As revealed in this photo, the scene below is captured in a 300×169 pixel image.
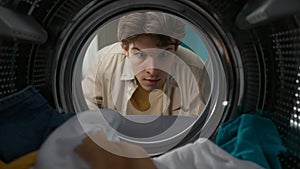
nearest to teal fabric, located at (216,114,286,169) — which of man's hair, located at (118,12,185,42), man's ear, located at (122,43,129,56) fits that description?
man's hair, located at (118,12,185,42)

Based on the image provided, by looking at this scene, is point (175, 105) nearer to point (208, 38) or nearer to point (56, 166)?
point (208, 38)

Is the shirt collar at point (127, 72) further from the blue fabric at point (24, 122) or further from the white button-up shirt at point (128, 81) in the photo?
the blue fabric at point (24, 122)

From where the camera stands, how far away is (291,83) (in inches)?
33.6

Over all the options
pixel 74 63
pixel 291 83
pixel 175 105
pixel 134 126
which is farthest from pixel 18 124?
pixel 175 105

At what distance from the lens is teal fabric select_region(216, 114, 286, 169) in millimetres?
854

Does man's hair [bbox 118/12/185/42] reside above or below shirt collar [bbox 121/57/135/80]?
above

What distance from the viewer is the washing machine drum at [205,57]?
33.0 inches

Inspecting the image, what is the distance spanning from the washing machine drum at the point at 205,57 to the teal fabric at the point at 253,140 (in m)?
0.02

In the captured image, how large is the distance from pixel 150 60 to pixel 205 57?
19cm

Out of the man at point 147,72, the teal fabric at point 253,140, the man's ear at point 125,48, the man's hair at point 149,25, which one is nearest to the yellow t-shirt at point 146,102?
the man at point 147,72

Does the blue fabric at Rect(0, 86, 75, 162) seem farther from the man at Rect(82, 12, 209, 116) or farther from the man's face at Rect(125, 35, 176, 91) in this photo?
the man's face at Rect(125, 35, 176, 91)

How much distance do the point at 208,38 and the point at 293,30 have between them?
27 centimetres

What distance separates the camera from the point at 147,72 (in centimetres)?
Result: 139

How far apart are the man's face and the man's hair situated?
0.03m
